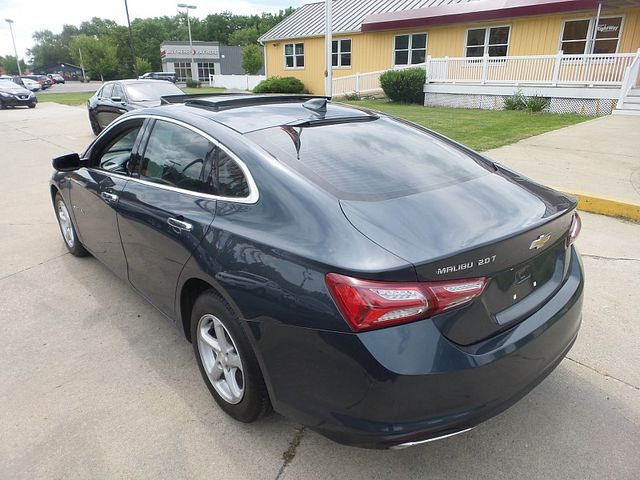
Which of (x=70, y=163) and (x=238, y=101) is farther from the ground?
(x=238, y=101)

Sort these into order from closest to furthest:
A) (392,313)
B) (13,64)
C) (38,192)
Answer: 1. (392,313)
2. (38,192)
3. (13,64)

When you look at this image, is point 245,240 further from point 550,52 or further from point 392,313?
point 550,52

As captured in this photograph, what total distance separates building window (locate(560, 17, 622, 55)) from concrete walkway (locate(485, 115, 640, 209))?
687 cm

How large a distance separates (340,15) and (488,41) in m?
9.71

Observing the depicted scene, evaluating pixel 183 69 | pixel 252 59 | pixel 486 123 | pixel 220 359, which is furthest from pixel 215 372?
pixel 183 69

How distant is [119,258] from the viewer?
11.3 feet

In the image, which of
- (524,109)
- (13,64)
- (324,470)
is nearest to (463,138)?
(524,109)

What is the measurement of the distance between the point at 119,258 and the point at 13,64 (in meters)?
141

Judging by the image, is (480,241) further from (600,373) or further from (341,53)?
(341,53)

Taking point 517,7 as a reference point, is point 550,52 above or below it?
below

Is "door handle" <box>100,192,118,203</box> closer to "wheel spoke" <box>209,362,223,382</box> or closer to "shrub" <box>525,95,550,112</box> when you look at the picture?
"wheel spoke" <box>209,362,223,382</box>

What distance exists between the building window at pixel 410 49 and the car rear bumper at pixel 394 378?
22036 millimetres

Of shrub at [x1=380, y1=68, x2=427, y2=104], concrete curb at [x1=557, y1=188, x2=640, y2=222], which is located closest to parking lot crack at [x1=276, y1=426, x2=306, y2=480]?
concrete curb at [x1=557, y1=188, x2=640, y2=222]

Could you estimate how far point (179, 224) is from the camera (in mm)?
2566
